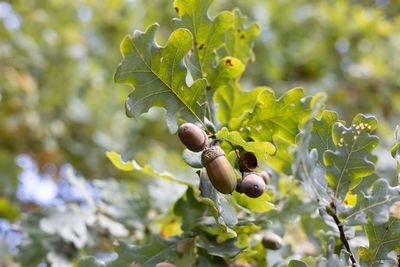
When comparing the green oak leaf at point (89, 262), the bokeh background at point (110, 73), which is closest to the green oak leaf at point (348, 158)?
the green oak leaf at point (89, 262)

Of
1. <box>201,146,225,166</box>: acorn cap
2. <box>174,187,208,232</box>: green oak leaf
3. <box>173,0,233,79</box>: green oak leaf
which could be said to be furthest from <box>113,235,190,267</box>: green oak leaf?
<box>173,0,233,79</box>: green oak leaf

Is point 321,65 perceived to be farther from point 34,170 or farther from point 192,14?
point 192,14

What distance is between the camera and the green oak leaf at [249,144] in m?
0.67

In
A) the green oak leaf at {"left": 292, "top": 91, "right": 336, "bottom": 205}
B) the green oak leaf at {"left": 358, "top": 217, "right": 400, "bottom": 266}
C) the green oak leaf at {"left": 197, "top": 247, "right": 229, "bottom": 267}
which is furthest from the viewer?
the green oak leaf at {"left": 197, "top": 247, "right": 229, "bottom": 267}

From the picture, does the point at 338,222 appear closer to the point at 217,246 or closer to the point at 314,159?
the point at 314,159

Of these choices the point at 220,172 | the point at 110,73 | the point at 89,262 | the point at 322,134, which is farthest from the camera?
the point at 110,73

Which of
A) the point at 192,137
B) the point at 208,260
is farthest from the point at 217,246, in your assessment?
the point at 192,137

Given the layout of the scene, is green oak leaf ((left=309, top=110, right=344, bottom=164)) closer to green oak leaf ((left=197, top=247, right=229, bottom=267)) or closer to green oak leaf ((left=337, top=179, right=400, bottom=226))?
green oak leaf ((left=337, top=179, right=400, bottom=226))

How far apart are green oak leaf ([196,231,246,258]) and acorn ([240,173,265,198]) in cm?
16

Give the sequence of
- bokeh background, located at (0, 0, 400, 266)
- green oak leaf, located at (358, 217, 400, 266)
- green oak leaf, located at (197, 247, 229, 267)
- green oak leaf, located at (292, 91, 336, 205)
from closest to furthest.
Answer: green oak leaf, located at (292, 91, 336, 205)
green oak leaf, located at (358, 217, 400, 266)
green oak leaf, located at (197, 247, 229, 267)
bokeh background, located at (0, 0, 400, 266)

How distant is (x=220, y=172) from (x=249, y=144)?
82 mm

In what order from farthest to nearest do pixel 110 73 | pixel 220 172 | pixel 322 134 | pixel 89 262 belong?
pixel 110 73, pixel 89 262, pixel 322 134, pixel 220 172

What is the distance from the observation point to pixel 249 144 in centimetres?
68

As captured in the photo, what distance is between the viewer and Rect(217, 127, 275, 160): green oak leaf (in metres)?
0.67
